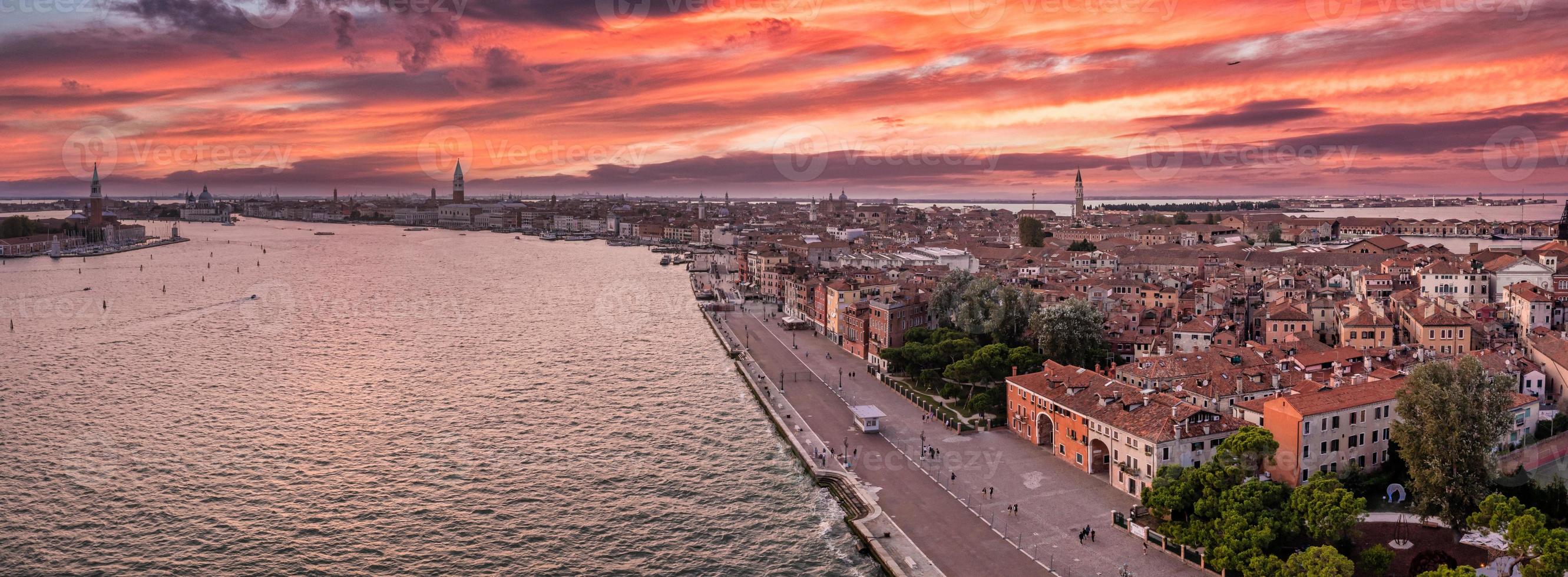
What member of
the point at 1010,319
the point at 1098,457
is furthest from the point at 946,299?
the point at 1098,457

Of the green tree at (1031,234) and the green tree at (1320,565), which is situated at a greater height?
the green tree at (1031,234)

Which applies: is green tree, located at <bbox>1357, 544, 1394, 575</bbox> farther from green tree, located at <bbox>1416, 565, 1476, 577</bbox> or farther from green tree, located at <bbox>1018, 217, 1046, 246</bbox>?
green tree, located at <bbox>1018, 217, 1046, 246</bbox>

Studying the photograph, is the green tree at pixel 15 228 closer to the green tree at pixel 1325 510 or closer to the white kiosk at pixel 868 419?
the white kiosk at pixel 868 419

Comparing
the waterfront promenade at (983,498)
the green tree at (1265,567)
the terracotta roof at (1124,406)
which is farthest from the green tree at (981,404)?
the green tree at (1265,567)

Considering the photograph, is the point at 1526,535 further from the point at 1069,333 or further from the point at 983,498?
the point at 1069,333

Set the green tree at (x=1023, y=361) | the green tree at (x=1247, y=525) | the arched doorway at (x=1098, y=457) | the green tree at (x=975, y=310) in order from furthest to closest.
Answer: the green tree at (x=975, y=310)
the green tree at (x=1023, y=361)
the arched doorway at (x=1098, y=457)
the green tree at (x=1247, y=525)

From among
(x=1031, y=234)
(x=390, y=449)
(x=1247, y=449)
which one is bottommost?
(x=390, y=449)
